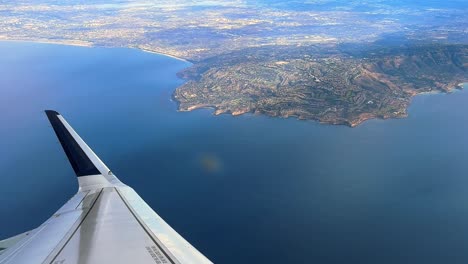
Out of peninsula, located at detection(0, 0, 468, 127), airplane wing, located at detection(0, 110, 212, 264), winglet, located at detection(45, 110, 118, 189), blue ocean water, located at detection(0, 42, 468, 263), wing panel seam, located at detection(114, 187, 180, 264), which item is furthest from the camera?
peninsula, located at detection(0, 0, 468, 127)

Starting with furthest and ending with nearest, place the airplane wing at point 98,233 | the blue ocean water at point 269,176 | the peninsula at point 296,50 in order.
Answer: the peninsula at point 296,50, the blue ocean water at point 269,176, the airplane wing at point 98,233

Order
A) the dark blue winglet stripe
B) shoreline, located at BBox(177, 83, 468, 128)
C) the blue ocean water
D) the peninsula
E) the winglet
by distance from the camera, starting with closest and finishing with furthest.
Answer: the winglet
the dark blue winglet stripe
the blue ocean water
shoreline, located at BBox(177, 83, 468, 128)
the peninsula

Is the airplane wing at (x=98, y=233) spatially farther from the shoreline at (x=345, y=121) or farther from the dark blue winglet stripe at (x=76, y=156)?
the shoreline at (x=345, y=121)

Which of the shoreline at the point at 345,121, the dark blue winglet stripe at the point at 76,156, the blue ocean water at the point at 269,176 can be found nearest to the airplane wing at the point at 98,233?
the dark blue winglet stripe at the point at 76,156

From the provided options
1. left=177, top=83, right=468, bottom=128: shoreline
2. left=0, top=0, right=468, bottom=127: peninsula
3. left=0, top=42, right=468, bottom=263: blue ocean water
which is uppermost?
left=0, top=0, right=468, bottom=127: peninsula

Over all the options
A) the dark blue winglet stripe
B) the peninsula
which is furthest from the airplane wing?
the peninsula

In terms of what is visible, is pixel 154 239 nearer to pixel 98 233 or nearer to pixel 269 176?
pixel 98 233

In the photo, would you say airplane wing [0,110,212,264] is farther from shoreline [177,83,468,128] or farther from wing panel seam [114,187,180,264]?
shoreline [177,83,468,128]

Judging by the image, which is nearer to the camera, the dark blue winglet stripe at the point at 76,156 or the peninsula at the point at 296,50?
the dark blue winglet stripe at the point at 76,156

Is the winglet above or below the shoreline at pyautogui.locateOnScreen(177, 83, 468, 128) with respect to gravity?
above
